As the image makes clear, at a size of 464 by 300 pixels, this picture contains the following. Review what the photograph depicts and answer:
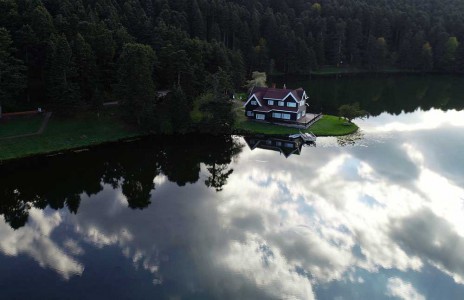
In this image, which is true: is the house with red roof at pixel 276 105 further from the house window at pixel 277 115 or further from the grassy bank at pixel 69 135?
the grassy bank at pixel 69 135

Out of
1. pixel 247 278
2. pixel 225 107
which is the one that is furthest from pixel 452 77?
pixel 247 278

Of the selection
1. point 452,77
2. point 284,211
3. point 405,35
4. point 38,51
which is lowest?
point 452,77

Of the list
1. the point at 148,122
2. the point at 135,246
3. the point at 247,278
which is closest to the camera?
the point at 247,278

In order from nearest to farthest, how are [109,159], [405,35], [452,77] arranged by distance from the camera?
[109,159] → [452,77] → [405,35]

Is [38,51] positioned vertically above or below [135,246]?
above

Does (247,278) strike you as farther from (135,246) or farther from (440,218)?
(440,218)

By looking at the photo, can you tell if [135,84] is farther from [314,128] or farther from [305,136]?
[314,128]

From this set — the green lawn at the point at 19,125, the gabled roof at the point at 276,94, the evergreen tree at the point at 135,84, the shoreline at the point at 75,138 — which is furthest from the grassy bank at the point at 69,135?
the gabled roof at the point at 276,94
